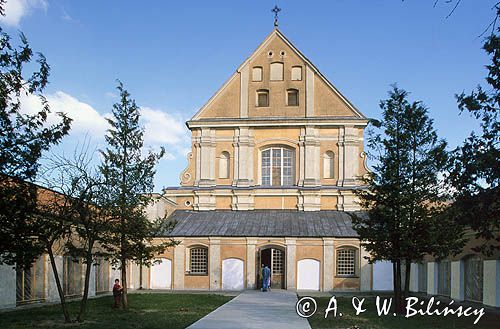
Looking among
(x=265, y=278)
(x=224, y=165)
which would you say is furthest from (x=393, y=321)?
(x=224, y=165)

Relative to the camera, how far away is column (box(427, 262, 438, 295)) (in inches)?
1214

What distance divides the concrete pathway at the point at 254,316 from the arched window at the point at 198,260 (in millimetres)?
9774

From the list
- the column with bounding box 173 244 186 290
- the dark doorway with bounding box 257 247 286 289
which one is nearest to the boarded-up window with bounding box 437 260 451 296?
the dark doorway with bounding box 257 247 286 289

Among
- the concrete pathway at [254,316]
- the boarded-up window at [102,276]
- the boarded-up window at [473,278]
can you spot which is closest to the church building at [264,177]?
the boarded-up window at [102,276]

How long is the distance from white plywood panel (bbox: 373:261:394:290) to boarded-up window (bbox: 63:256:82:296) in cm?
1715

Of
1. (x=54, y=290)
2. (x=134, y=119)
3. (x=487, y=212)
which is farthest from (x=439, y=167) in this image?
(x=54, y=290)

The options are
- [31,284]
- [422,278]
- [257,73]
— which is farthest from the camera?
[257,73]

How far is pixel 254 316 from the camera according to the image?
19438mm

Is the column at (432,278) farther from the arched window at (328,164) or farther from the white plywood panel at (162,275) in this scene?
the white plywood panel at (162,275)

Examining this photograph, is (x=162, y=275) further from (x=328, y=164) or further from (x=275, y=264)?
(x=328, y=164)

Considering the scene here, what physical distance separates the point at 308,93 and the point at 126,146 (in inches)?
789

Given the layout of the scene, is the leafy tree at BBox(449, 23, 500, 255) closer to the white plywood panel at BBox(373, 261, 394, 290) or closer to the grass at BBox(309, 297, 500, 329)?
the grass at BBox(309, 297, 500, 329)

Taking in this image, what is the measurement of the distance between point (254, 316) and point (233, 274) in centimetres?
1622

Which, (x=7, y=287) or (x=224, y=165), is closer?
(x=7, y=287)
